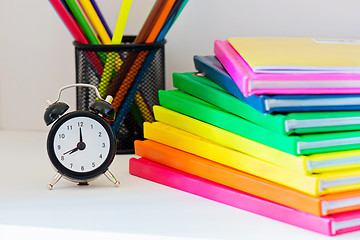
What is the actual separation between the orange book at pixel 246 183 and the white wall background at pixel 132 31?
294 mm

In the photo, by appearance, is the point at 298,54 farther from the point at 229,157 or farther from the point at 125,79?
the point at 125,79

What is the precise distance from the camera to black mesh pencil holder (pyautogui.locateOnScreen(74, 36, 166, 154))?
3.00 feet

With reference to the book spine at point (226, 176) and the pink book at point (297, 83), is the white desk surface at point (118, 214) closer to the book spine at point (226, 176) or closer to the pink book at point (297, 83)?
the book spine at point (226, 176)

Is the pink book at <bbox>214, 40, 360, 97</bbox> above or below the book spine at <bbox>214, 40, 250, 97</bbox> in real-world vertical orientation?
below

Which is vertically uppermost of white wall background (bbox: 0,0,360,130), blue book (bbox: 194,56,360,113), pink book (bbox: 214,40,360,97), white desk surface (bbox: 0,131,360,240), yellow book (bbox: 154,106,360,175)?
white wall background (bbox: 0,0,360,130)

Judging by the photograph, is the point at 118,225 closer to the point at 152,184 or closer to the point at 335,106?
the point at 152,184

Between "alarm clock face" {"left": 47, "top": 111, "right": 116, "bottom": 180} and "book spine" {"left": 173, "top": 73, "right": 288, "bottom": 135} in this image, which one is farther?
"alarm clock face" {"left": 47, "top": 111, "right": 116, "bottom": 180}

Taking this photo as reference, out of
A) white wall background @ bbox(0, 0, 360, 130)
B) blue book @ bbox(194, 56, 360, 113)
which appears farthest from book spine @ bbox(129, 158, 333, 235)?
white wall background @ bbox(0, 0, 360, 130)

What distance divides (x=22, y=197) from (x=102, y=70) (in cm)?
28

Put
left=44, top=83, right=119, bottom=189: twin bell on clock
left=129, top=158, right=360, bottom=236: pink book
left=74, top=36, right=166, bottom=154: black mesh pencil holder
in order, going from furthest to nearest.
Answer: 1. left=74, top=36, right=166, bottom=154: black mesh pencil holder
2. left=44, top=83, right=119, bottom=189: twin bell on clock
3. left=129, top=158, right=360, bottom=236: pink book

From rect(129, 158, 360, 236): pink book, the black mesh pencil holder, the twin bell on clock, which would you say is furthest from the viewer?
the black mesh pencil holder

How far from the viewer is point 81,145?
0.75 meters

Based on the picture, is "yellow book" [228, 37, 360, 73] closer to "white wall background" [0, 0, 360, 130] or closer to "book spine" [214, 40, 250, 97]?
"book spine" [214, 40, 250, 97]

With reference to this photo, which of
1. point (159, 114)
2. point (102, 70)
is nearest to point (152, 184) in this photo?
point (159, 114)
